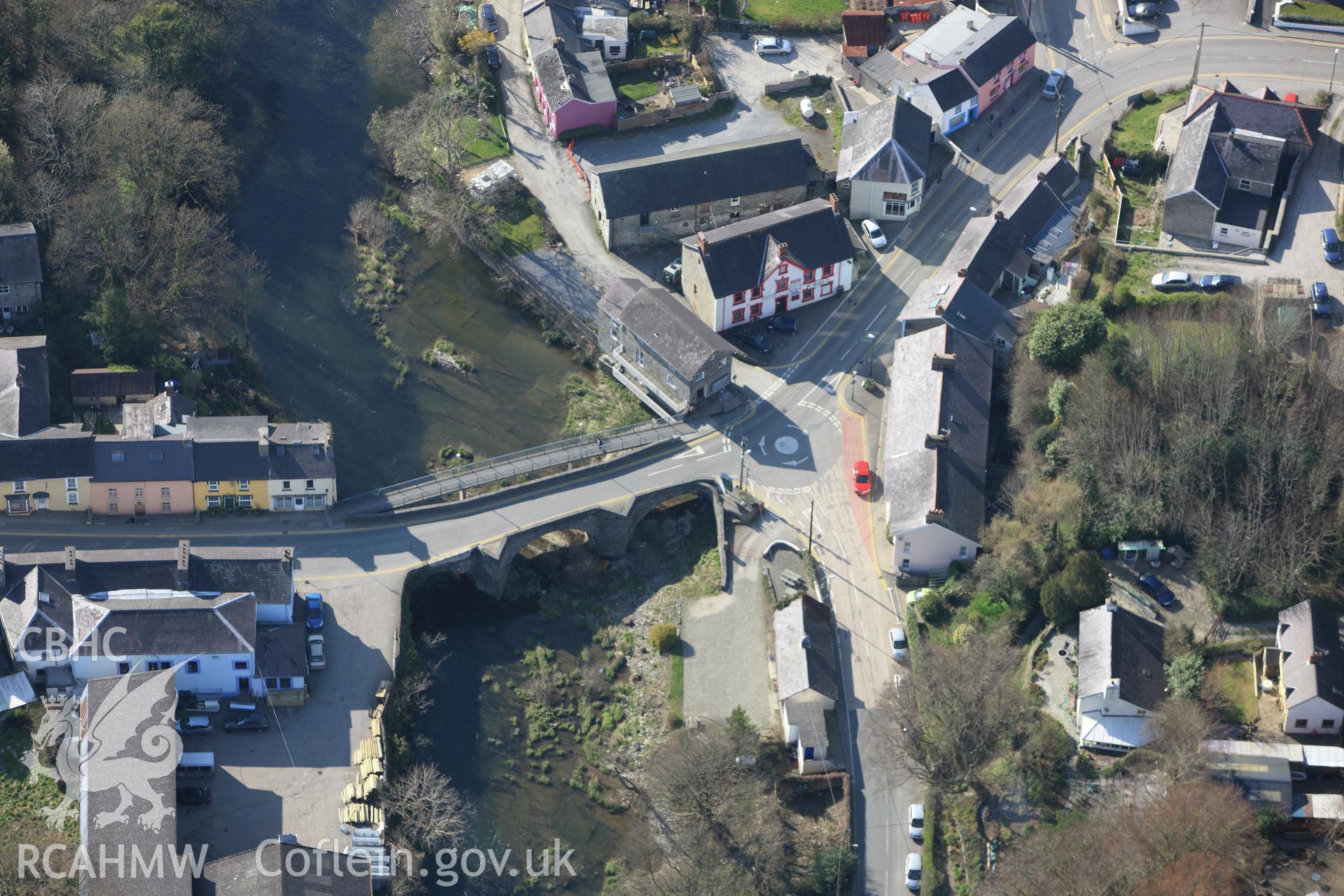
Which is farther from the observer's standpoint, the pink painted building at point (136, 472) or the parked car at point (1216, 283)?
the parked car at point (1216, 283)

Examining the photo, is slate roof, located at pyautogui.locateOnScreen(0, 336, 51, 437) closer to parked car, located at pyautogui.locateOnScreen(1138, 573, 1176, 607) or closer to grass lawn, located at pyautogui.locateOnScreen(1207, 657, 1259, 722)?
parked car, located at pyautogui.locateOnScreen(1138, 573, 1176, 607)

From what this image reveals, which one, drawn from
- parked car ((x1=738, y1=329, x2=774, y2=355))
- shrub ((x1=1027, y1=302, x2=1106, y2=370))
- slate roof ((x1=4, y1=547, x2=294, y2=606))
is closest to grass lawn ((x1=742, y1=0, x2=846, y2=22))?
parked car ((x1=738, y1=329, x2=774, y2=355))

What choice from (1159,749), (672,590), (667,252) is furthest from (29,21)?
(1159,749)

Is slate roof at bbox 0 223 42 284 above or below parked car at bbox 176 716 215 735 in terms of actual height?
above

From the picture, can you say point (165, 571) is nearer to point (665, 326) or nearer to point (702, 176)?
point (665, 326)

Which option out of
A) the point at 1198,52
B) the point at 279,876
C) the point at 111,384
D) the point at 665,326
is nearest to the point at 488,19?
the point at 665,326

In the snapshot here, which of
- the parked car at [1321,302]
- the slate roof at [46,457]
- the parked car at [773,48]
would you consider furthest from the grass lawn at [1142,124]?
the slate roof at [46,457]

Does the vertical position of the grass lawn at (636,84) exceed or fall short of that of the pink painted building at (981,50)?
it falls short

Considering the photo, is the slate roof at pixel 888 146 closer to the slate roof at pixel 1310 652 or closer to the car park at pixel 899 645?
the car park at pixel 899 645
